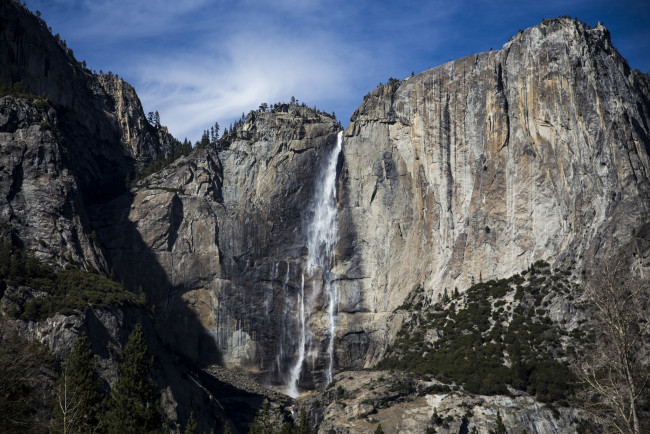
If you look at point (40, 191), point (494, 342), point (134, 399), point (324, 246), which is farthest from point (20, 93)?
point (494, 342)

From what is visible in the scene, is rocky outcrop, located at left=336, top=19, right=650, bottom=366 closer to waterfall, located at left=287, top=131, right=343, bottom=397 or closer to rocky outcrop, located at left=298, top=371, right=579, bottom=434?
waterfall, located at left=287, top=131, right=343, bottom=397

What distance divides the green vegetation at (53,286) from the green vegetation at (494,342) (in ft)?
119

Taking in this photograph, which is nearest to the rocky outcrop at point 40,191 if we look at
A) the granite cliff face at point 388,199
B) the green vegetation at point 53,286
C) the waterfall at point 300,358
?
the green vegetation at point 53,286

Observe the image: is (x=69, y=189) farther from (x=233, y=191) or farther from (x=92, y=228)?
(x=233, y=191)

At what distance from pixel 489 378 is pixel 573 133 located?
113 feet

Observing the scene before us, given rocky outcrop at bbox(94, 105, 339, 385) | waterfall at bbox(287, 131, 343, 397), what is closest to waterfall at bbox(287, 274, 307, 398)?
waterfall at bbox(287, 131, 343, 397)

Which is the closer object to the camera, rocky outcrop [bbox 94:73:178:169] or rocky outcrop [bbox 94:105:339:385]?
rocky outcrop [bbox 94:105:339:385]

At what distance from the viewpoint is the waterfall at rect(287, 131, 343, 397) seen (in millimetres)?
113250

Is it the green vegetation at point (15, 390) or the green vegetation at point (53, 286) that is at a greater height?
the green vegetation at point (53, 286)

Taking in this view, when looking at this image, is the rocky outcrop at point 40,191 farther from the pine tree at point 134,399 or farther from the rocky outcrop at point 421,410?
the pine tree at point 134,399

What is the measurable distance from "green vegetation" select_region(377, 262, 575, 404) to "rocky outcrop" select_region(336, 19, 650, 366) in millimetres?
4136

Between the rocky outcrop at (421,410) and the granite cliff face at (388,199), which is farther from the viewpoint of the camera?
the granite cliff face at (388,199)

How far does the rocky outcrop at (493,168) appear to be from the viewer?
9444cm

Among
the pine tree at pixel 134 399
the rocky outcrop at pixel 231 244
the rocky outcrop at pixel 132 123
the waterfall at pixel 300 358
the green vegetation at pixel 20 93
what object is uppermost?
the rocky outcrop at pixel 132 123
